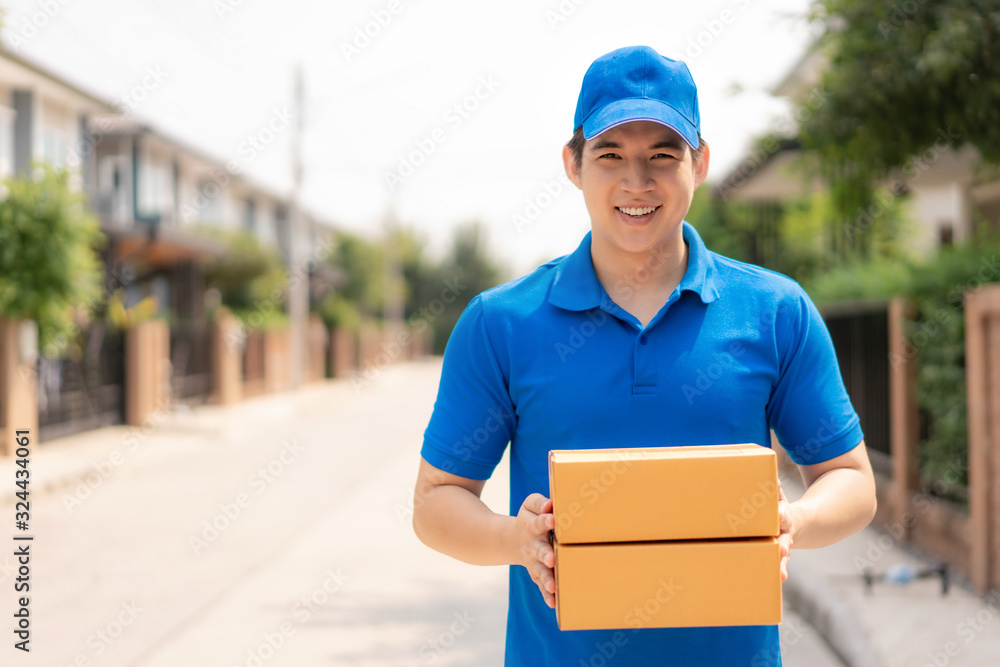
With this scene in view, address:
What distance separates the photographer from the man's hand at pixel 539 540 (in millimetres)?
1658

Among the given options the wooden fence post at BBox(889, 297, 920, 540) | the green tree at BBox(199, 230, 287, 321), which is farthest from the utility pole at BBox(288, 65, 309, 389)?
the wooden fence post at BBox(889, 297, 920, 540)

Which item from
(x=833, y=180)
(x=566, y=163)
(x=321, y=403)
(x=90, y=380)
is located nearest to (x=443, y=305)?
(x=321, y=403)

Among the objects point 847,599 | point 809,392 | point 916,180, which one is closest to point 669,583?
point 809,392

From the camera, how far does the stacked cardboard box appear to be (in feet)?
5.33

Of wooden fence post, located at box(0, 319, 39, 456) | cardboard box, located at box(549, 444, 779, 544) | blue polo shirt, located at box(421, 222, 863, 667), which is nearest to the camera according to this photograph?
cardboard box, located at box(549, 444, 779, 544)

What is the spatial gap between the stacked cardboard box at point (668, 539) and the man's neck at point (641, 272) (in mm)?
385

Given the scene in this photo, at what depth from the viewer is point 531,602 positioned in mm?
1924

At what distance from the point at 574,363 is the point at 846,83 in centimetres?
521

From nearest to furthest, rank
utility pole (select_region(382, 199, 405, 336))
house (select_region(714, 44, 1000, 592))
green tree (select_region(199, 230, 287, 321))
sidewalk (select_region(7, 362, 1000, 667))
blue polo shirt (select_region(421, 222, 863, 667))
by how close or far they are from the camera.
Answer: blue polo shirt (select_region(421, 222, 863, 667)) → sidewalk (select_region(7, 362, 1000, 667)) → house (select_region(714, 44, 1000, 592)) → green tree (select_region(199, 230, 287, 321)) → utility pole (select_region(382, 199, 405, 336))

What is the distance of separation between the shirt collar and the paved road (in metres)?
3.47

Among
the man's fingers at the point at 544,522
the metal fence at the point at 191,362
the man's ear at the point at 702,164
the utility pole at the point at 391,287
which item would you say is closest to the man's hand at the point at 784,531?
the man's fingers at the point at 544,522

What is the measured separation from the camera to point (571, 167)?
2.07 metres

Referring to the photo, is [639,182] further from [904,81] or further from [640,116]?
[904,81]

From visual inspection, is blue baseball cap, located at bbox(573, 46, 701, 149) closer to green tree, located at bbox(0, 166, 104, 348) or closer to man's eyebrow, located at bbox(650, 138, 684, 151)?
man's eyebrow, located at bbox(650, 138, 684, 151)
